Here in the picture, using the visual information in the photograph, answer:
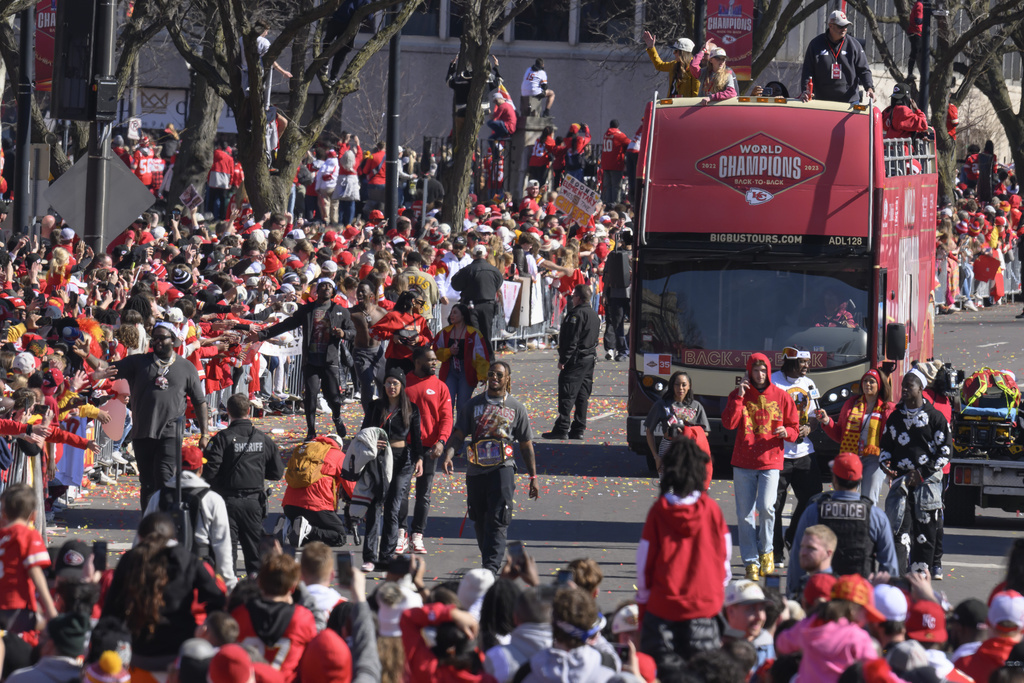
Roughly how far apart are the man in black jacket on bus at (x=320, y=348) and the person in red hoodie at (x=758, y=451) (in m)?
6.10

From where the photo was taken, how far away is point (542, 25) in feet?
157

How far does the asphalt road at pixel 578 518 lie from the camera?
12008mm

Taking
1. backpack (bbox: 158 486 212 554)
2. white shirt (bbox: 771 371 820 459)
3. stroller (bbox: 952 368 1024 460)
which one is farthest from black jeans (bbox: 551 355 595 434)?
backpack (bbox: 158 486 212 554)

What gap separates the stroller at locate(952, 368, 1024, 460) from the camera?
13406mm

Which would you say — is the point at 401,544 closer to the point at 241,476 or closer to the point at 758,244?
the point at 241,476

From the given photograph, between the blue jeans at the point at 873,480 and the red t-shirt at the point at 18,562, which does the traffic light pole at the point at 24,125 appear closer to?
the blue jeans at the point at 873,480

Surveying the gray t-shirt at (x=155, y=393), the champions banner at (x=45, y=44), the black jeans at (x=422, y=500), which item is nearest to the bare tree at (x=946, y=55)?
the champions banner at (x=45, y=44)

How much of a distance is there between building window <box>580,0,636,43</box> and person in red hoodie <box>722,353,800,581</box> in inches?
1400

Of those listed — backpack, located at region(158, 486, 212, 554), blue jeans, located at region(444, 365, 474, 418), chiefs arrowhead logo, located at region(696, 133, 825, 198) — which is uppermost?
chiefs arrowhead logo, located at region(696, 133, 825, 198)

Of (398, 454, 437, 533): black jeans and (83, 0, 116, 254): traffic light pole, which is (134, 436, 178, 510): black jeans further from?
(83, 0, 116, 254): traffic light pole

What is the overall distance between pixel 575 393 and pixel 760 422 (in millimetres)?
6222

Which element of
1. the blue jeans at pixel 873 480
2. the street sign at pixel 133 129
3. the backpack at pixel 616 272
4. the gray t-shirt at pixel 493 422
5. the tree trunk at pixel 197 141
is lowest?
the blue jeans at pixel 873 480

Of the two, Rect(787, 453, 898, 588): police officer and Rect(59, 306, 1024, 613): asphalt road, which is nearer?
Rect(787, 453, 898, 588): police officer

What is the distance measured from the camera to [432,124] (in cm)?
4756
